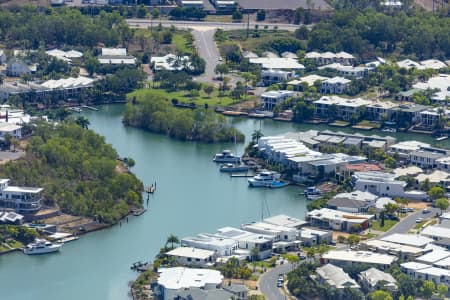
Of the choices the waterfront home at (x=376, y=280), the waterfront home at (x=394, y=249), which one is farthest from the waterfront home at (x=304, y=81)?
the waterfront home at (x=376, y=280)

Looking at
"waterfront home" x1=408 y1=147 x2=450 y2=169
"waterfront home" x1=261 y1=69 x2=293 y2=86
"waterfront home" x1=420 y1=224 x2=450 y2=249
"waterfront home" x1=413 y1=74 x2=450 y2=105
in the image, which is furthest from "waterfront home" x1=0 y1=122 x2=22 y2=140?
"waterfront home" x1=413 y1=74 x2=450 y2=105

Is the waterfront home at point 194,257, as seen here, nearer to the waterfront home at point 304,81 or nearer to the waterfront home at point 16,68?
the waterfront home at point 304,81

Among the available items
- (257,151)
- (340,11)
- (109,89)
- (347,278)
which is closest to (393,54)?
(340,11)

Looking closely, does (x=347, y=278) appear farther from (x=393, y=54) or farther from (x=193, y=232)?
(x=393, y=54)

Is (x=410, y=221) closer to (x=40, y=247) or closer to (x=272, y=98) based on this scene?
(x=40, y=247)

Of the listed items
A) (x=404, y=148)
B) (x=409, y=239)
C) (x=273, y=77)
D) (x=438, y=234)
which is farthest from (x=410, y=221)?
(x=273, y=77)

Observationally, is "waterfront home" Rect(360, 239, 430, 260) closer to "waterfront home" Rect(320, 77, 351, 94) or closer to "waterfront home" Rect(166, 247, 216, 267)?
"waterfront home" Rect(166, 247, 216, 267)
